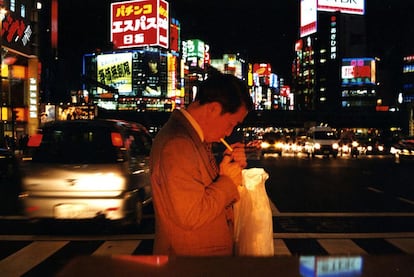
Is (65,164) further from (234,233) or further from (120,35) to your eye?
(120,35)

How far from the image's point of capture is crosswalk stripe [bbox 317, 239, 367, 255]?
7.40 m

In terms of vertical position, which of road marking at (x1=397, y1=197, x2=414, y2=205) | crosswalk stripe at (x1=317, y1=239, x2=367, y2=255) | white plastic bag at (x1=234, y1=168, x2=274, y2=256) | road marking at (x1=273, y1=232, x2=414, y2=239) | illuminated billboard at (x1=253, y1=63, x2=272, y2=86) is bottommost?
road marking at (x1=397, y1=197, x2=414, y2=205)

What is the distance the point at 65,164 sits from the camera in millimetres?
8156

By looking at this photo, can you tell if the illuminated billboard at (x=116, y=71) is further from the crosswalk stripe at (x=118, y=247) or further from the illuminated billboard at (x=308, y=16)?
the crosswalk stripe at (x=118, y=247)

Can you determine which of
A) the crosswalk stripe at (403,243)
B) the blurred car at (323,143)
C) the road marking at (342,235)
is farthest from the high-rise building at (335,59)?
the crosswalk stripe at (403,243)

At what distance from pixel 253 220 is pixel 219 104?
0.75 meters

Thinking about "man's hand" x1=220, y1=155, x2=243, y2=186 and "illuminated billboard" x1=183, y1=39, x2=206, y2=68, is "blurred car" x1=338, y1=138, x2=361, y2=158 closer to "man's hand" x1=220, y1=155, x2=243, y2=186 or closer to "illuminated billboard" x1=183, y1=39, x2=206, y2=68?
"man's hand" x1=220, y1=155, x2=243, y2=186

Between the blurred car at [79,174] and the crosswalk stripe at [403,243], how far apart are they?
13.4 feet

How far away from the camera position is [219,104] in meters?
2.71

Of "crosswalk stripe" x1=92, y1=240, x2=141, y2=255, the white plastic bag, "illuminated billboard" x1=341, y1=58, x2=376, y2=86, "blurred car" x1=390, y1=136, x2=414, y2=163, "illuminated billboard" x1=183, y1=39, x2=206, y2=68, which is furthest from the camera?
"illuminated billboard" x1=183, y1=39, x2=206, y2=68

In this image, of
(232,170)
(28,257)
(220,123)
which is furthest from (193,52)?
(232,170)

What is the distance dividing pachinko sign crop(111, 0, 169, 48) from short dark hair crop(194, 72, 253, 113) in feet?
283

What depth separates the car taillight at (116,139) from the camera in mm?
8375

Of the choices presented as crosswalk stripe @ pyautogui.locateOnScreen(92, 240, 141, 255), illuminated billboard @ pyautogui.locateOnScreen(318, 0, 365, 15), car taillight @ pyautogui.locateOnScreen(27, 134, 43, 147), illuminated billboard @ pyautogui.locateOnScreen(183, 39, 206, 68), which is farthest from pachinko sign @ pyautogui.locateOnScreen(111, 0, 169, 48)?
crosswalk stripe @ pyautogui.locateOnScreen(92, 240, 141, 255)
